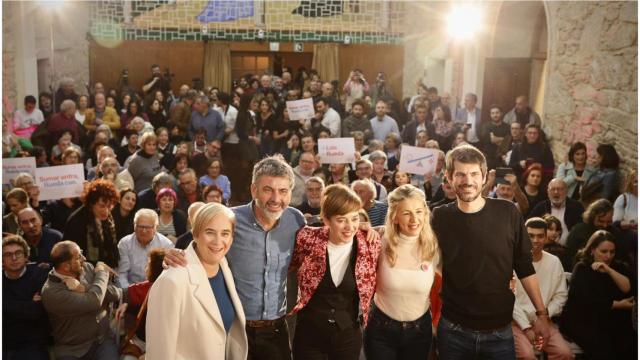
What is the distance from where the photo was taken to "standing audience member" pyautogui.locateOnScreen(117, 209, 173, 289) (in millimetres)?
4867

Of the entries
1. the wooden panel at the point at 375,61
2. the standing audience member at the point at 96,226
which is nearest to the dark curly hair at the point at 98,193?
the standing audience member at the point at 96,226

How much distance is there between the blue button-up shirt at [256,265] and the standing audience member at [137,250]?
1.88 metres

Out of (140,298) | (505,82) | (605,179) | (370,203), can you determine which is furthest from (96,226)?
(505,82)

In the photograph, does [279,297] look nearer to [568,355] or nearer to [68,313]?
[68,313]

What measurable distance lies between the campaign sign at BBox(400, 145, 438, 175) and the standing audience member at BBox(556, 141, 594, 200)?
1.45 metres

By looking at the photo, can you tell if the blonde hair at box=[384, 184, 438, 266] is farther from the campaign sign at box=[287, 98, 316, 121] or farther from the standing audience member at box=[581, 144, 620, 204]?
the campaign sign at box=[287, 98, 316, 121]

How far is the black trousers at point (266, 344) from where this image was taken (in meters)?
3.15

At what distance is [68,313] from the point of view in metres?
4.00

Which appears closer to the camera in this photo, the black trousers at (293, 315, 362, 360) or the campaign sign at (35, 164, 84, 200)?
the black trousers at (293, 315, 362, 360)

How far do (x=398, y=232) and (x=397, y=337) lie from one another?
0.48 m

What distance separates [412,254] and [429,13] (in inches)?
531

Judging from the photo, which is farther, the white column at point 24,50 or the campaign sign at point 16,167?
the white column at point 24,50

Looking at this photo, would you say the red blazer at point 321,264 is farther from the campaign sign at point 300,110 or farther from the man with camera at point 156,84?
the man with camera at point 156,84

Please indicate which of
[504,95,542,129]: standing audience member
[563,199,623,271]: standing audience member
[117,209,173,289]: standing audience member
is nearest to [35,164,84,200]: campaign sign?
[117,209,173,289]: standing audience member
